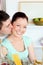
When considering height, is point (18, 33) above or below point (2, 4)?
below

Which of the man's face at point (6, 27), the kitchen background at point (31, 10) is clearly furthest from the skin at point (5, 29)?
the kitchen background at point (31, 10)

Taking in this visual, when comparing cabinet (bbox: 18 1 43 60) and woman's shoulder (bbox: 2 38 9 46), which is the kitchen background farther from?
woman's shoulder (bbox: 2 38 9 46)

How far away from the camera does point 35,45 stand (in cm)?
184

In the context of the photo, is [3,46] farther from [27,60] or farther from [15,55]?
[27,60]

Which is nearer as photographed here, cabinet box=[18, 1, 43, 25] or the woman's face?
the woman's face

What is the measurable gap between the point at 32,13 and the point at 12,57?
0.59 metres

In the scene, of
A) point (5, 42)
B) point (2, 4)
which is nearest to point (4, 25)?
point (5, 42)

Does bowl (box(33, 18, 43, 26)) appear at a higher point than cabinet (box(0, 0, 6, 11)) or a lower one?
lower

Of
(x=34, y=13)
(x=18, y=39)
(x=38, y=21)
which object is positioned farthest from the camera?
(x=34, y=13)

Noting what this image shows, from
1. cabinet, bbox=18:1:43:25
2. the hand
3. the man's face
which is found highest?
Result: cabinet, bbox=18:1:43:25

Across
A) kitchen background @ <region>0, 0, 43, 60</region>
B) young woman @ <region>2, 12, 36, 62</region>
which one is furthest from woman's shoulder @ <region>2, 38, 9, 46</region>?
kitchen background @ <region>0, 0, 43, 60</region>

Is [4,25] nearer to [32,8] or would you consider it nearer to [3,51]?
[3,51]

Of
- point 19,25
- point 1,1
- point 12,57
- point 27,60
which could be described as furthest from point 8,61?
point 1,1

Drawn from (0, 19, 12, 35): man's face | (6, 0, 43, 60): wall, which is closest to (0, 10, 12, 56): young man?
(0, 19, 12, 35): man's face
